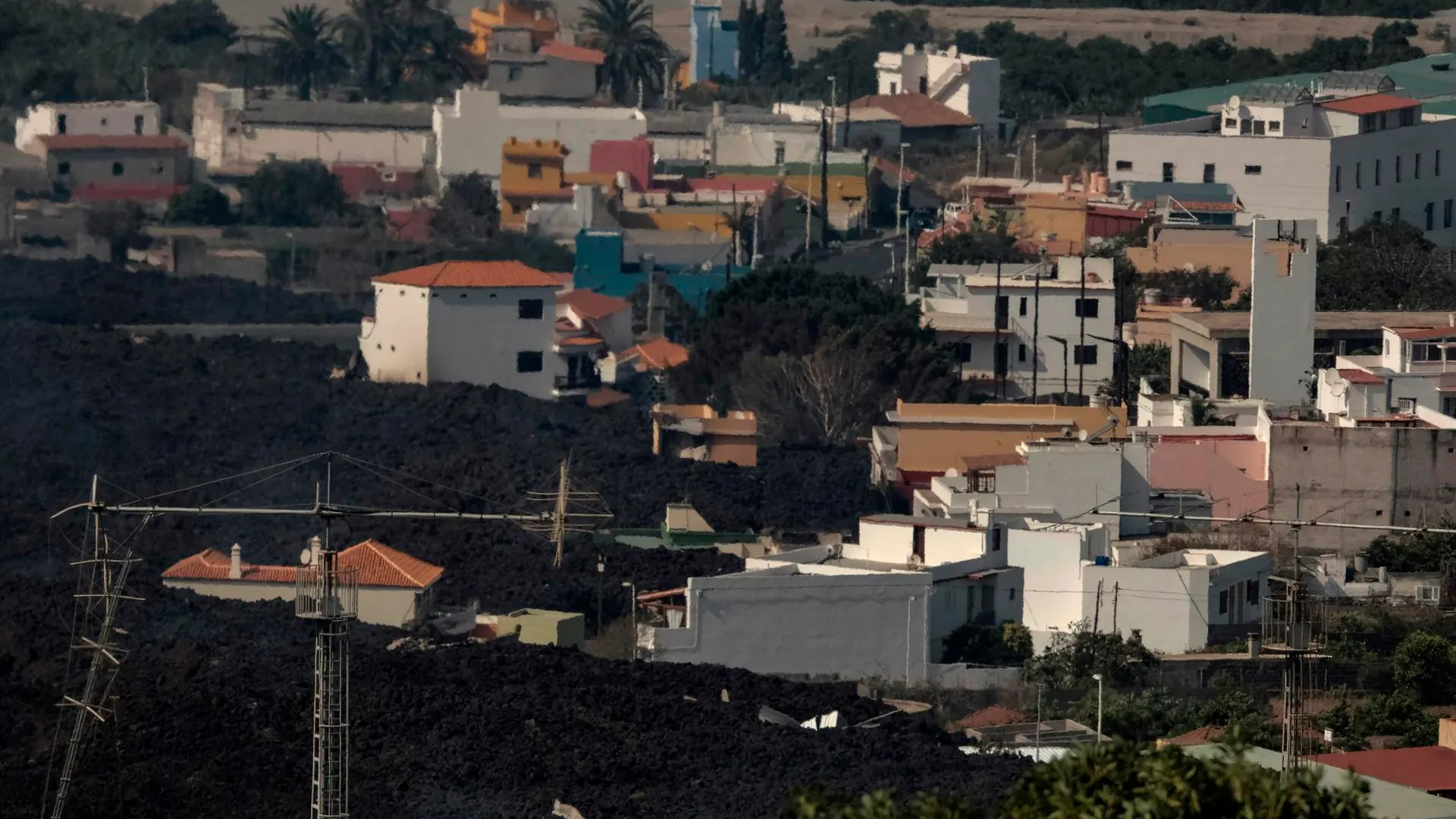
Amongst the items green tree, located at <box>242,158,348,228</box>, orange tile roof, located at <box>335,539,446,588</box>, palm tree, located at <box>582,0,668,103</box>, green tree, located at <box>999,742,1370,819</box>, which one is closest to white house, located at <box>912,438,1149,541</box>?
orange tile roof, located at <box>335,539,446,588</box>

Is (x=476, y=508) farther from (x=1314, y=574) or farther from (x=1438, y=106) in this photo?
(x=1438, y=106)

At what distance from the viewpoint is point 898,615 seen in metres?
45.0

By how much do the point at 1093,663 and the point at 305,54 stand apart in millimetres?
69664

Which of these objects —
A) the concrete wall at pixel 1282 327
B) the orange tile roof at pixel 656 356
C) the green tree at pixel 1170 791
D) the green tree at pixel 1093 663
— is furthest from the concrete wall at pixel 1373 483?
the green tree at pixel 1170 791

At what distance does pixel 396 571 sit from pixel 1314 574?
11181 mm

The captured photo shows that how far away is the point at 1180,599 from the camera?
45.2 m

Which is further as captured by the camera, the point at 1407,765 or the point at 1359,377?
the point at 1359,377

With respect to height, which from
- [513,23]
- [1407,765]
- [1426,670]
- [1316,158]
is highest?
[513,23]

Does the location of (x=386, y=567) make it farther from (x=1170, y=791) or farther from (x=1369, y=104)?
(x=1369, y=104)

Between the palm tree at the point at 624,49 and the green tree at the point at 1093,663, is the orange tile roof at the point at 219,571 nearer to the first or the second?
the green tree at the point at 1093,663

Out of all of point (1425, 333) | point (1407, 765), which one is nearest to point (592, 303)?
point (1425, 333)

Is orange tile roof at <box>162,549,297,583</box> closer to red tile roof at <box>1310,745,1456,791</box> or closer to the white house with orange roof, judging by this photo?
the white house with orange roof

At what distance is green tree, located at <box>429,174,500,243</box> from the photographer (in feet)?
284

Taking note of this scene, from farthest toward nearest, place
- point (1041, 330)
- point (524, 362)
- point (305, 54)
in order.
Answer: point (305, 54)
point (524, 362)
point (1041, 330)
